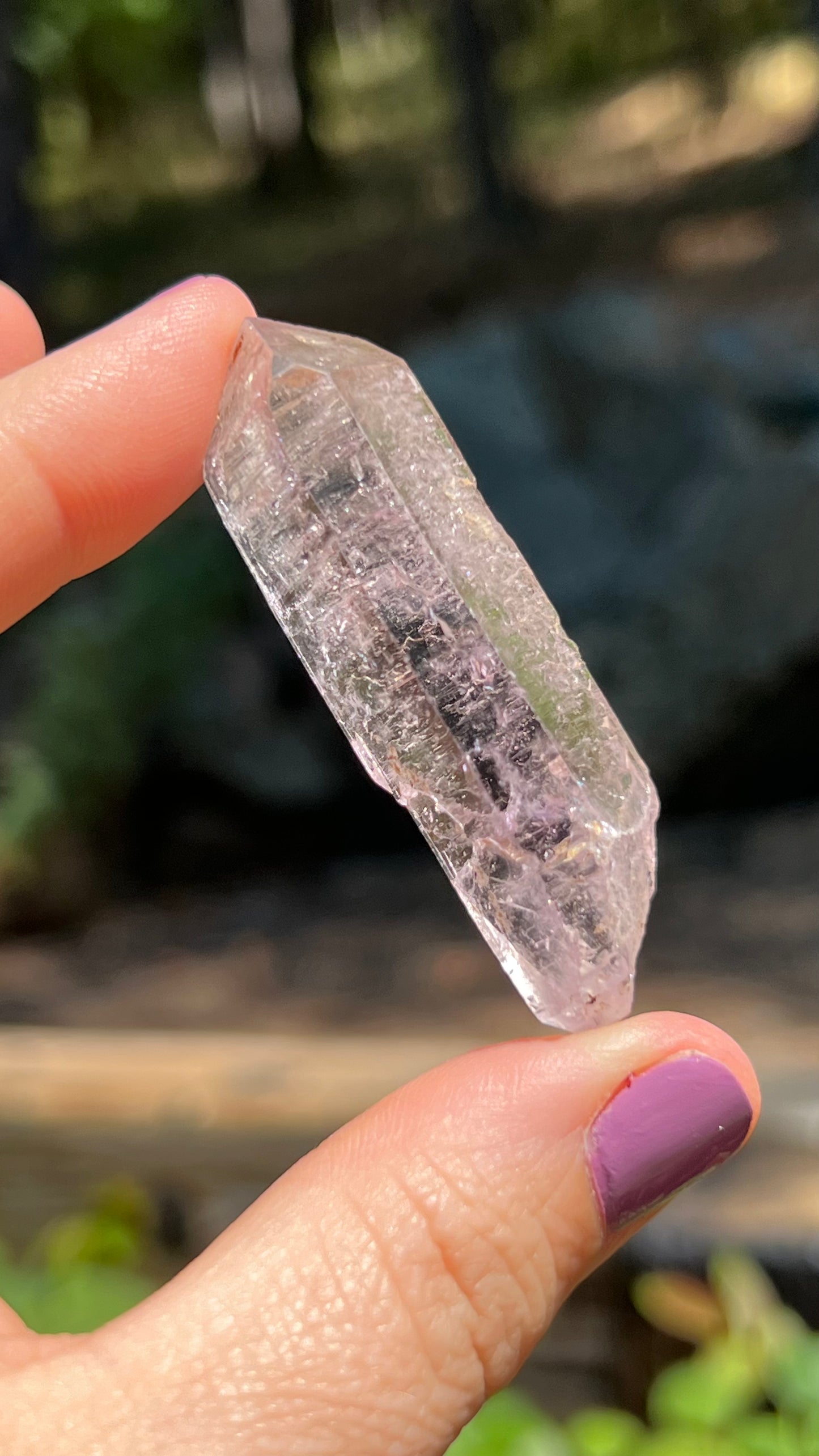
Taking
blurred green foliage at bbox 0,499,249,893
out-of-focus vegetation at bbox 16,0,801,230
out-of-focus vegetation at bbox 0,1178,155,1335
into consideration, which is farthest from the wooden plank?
out-of-focus vegetation at bbox 16,0,801,230

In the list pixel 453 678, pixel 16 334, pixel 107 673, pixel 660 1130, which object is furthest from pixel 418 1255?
pixel 107 673

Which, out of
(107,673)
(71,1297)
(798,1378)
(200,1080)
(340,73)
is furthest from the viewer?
(340,73)

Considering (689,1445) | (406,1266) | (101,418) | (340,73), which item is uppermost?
(340,73)

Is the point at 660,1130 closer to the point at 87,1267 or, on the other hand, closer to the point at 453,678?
the point at 453,678

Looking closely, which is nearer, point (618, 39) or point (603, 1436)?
point (603, 1436)

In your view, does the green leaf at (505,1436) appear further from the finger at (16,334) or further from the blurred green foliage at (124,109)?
the blurred green foliage at (124,109)

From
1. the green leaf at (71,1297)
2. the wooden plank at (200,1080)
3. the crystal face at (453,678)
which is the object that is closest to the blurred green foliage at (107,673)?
the wooden plank at (200,1080)

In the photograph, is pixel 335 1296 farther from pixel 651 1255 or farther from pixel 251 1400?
pixel 651 1255
